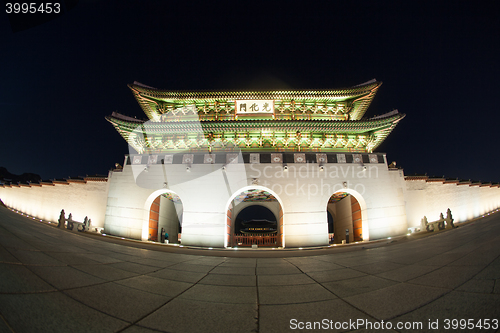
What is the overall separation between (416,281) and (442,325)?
1327 mm

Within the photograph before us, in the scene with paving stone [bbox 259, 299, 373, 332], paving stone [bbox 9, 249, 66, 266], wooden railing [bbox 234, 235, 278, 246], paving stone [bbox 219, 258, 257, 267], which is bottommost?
wooden railing [bbox 234, 235, 278, 246]

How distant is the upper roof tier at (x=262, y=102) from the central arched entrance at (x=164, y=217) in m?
6.81

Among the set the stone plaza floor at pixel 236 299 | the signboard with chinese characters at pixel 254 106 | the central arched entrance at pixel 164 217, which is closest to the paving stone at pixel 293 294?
the stone plaza floor at pixel 236 299

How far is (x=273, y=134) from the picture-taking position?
13.6 meters

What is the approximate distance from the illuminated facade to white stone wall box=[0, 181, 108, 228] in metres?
0.10

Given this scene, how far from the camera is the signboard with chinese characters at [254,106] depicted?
1456 cm

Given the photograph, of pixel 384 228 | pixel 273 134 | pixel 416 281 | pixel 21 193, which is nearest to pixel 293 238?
pixel 384 228

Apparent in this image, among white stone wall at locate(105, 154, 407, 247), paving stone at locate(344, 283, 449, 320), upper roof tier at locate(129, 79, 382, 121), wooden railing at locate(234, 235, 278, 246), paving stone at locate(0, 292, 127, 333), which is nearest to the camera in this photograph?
paving stone at locate(0, 292, 127, 333)

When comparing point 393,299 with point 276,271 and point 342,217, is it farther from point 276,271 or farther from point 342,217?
point 342,217

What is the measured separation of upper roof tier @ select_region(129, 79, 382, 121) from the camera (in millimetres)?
14336

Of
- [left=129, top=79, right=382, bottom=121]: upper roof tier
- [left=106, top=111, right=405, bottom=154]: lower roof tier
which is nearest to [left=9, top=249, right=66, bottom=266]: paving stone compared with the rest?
[left=106, top=111, right=405, bottom=154]: lower roof tier

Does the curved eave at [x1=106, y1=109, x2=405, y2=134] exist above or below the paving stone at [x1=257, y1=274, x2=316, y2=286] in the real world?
above

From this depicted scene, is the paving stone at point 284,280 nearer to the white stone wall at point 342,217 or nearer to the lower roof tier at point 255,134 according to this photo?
the lower roof tier at point 255,134

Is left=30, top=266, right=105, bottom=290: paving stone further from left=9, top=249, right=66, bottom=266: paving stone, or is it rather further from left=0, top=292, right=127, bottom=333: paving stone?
left=0, top=292, right=127, bottom=333: paving stone
